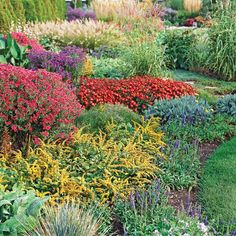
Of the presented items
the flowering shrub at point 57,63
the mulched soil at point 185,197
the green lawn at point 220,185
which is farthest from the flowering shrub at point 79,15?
the green lawn at point 220,185

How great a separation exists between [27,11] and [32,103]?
453 inches

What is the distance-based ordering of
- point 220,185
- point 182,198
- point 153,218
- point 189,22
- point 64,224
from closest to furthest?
point 64,224 < point 153,218 < point 182,198 < point 220,185 < point 189,22

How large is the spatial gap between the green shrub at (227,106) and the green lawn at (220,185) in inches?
47.2

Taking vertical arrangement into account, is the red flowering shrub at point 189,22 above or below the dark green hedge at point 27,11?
below

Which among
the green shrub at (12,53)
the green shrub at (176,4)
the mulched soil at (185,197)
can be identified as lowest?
the green shrub at (176,4)

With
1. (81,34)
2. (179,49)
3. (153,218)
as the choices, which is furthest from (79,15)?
(153,218)

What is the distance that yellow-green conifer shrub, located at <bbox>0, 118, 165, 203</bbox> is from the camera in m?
4.73

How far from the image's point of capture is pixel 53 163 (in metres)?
5.00

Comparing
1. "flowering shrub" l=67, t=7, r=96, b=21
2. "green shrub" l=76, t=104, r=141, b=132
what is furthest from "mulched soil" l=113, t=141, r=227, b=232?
"flowering shrub" l=67, t=7, r=96, b=21

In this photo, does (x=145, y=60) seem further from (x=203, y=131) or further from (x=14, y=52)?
(x=203, y=131)

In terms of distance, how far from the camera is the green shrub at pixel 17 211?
150 inches

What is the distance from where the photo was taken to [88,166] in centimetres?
510

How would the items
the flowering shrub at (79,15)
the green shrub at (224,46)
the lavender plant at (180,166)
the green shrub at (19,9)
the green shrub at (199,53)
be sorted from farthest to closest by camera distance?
the flowering shrub at (79,15) → the green shrub at (19,9) → the green shrub at (199,53) → the green shrub at (224,46) → the lavender plant at (180,166)

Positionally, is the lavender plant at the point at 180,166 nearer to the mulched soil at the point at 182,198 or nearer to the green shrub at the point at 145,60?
the mulched soil at the point at 182,198
